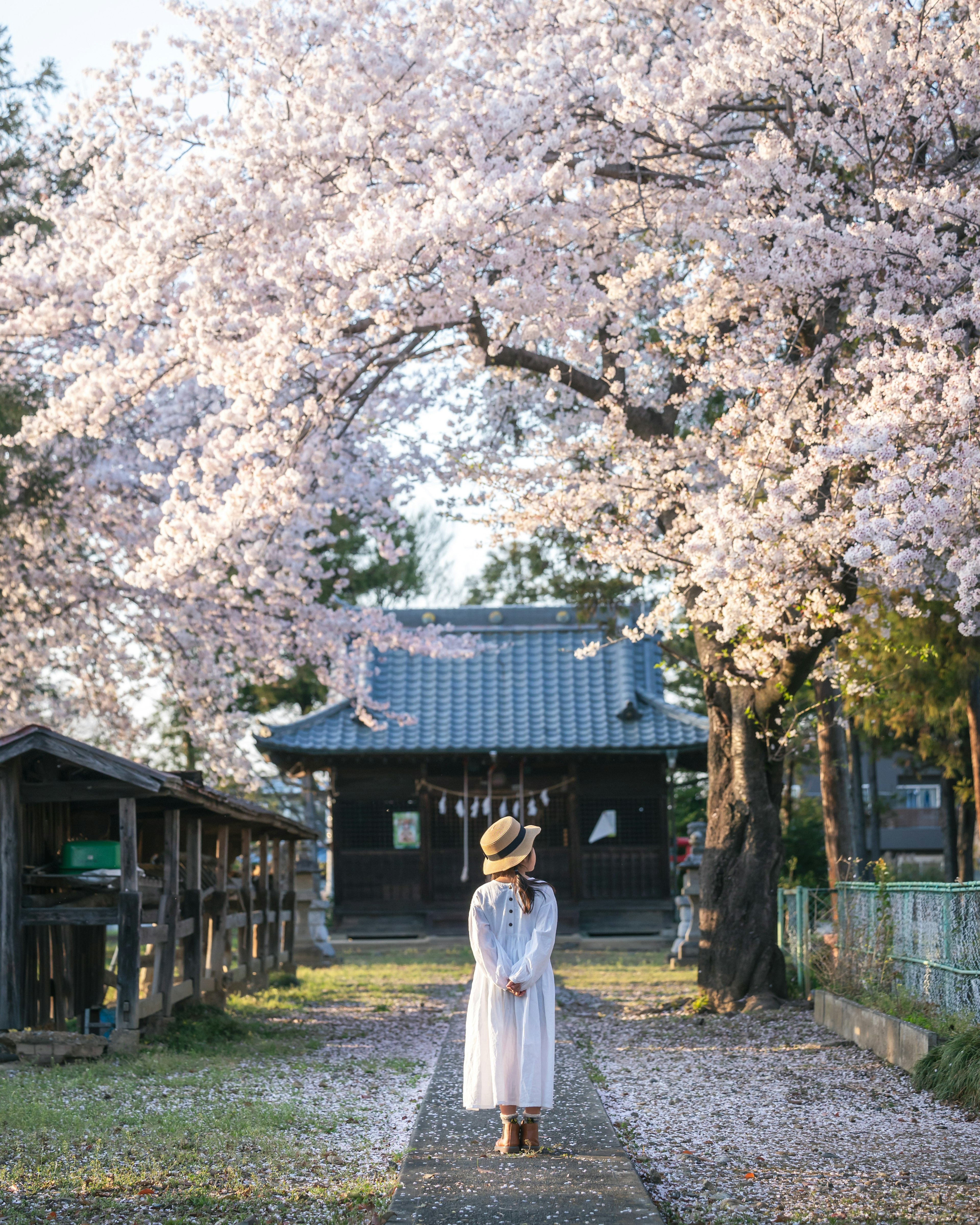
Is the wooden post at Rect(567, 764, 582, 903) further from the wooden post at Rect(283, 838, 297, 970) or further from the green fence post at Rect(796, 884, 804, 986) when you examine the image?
the green fence post at Rect(796, 884, 804, 986)

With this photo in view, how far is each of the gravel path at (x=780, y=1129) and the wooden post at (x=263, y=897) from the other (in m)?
5.68

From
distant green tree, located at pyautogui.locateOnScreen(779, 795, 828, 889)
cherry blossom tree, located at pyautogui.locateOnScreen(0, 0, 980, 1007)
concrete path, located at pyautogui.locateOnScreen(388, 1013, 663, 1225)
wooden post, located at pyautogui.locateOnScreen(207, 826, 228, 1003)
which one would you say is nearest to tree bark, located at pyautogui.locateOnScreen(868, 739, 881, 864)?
distant green tree, located at pyautogui.locateOnScreen(779, 795, 828, 889)

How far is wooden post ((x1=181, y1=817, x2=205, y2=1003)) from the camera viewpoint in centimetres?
1045

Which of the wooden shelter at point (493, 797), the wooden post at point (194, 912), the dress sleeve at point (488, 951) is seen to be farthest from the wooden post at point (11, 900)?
the wooden shelter at point (493, 797)

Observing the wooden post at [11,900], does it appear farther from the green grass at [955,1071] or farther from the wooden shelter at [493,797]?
the wooden shelter at [493,797]

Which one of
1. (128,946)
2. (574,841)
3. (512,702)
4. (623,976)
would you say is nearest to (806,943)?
(623,976)

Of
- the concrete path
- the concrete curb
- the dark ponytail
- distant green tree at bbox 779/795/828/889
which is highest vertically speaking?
the dark ponytail

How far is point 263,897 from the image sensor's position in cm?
1473

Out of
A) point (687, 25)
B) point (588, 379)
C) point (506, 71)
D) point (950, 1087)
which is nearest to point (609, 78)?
point (506, 71)

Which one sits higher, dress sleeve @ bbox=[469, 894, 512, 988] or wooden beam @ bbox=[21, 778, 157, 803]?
wooden beam @ bbox=[21, 778, 157, 803]

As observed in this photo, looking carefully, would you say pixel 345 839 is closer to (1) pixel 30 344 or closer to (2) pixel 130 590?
(2) pixel 130 590

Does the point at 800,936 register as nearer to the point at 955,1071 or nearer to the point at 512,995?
the point at 955,1071

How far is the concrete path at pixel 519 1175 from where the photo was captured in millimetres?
4523

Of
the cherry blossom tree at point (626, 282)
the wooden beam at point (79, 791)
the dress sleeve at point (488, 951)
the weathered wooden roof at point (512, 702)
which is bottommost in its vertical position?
the dress sleeve at point (488, 951)
